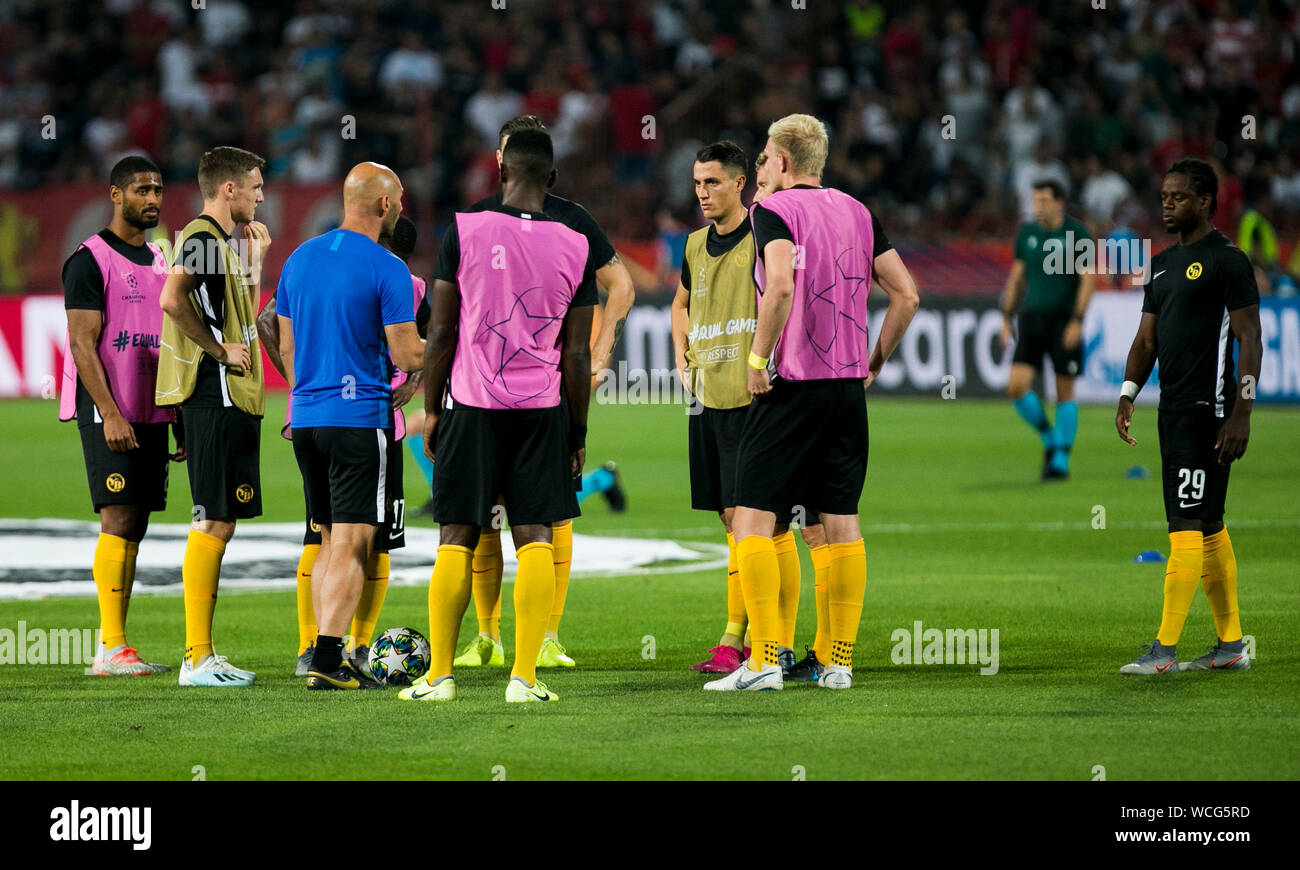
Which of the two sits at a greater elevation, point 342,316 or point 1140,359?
point 342,316

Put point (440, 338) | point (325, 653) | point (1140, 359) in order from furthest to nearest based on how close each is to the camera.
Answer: point (1140, 359), point (325, 653), point (440, 338)

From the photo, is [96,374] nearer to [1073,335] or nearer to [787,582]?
[787,582]

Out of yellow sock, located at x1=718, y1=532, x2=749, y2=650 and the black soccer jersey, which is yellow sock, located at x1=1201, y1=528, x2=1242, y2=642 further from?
yellow sock, located at x1=718, y1=532, x2=749, y2=650

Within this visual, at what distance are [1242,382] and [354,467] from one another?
3.96m

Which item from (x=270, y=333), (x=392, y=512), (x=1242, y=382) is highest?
(x=270, y=333)

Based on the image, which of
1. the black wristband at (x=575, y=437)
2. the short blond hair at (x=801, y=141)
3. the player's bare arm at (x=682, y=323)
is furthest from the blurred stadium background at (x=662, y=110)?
the black wristband at (x=575, y=437)

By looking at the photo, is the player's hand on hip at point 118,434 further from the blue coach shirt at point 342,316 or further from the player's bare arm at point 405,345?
the player's bare arm at point 405,345

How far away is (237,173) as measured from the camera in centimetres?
824

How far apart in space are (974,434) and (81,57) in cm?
1856

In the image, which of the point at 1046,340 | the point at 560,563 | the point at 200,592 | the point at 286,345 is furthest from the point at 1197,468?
the point at 1046,340

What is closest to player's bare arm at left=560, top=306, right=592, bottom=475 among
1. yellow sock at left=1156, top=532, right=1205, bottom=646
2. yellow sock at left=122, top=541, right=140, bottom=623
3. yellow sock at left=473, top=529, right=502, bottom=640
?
yellow sock at left=473, top=529, right=502, bottom=640

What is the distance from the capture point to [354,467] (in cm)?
793
